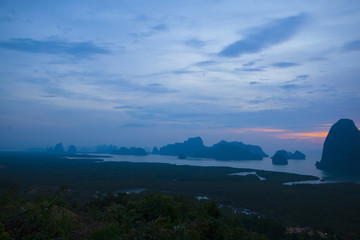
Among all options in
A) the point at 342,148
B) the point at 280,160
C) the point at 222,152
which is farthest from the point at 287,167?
the point at 222,152

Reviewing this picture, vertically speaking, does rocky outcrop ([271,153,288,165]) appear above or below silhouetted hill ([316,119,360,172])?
below

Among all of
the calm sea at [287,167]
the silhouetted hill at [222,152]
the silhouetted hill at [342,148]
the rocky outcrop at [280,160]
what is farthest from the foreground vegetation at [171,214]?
the silhouetted hill at [222,152]

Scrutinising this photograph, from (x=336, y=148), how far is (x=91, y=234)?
79.9 meters

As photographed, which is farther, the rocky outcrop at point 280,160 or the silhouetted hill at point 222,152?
the silhouetted hill at point 222,152

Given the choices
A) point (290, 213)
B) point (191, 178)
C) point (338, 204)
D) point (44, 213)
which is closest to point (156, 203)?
point (44, 213)

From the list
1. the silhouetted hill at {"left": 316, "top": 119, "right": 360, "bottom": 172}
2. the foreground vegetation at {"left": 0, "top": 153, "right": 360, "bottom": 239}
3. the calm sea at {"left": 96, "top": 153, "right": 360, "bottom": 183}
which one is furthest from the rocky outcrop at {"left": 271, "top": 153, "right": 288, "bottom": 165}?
the foreground vegetation at {"left": 0, "top": 153, "right": 360, "bottom": 239}

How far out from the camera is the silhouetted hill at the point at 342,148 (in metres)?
60.7

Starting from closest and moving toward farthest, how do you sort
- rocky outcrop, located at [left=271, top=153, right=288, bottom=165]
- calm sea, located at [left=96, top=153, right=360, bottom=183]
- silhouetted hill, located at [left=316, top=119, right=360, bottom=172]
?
calm sea, located at [left=96, top=153, right=360, bottom=183]
silhouetted hill, located at [left=316, top=119, right=360, bottom=172]
rocky outcrop, located at [left=271, top=153, right=288, bottom=165]

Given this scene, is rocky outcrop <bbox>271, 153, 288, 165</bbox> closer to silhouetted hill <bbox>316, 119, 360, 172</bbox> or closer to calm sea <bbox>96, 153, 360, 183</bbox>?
calm sea <bbox>96, 153, 360, 183</bbox>

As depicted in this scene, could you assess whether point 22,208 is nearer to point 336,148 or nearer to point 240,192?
point 240,192

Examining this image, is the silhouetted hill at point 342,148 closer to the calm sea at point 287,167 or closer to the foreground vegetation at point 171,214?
the calm sea at point 287,167

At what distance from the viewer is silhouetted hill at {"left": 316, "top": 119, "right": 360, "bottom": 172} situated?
60706mm

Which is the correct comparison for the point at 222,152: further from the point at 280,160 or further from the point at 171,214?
the point at 171,214

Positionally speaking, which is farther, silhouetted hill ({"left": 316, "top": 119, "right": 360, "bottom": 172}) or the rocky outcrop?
the rocky outcrop
